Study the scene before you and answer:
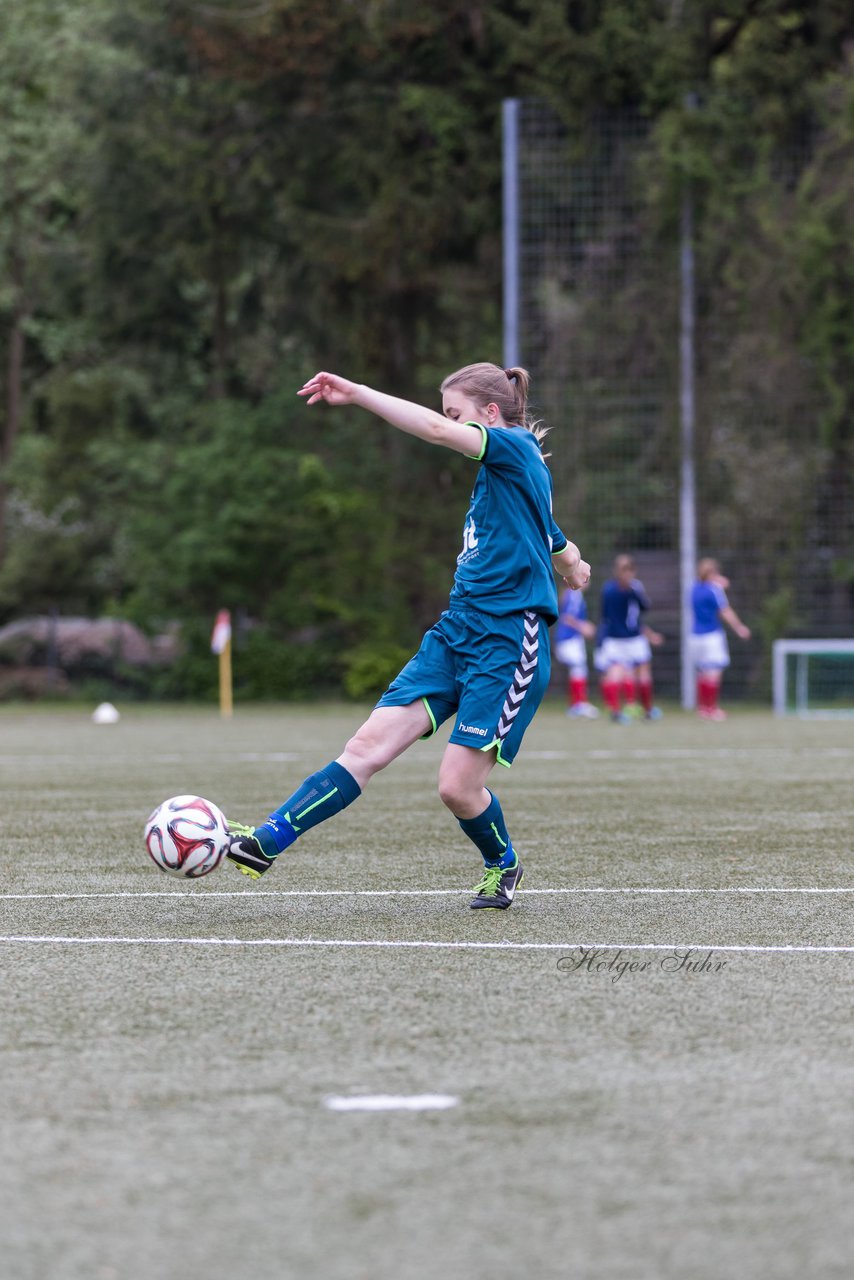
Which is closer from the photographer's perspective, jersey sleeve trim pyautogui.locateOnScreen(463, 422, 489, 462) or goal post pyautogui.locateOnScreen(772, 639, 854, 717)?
jersey sleeve trim pyautogui.locateOnScreen(463, 422, 489, 462)

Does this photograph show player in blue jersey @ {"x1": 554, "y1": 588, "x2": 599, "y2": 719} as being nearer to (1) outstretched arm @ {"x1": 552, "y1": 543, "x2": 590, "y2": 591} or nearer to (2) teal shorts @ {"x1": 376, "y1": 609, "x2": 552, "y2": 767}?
(1) outstretched arm @ {"x1": 552, "y1": 543, "x2": 590, "y2": 591}

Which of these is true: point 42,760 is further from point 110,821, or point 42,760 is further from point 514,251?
point 514,251

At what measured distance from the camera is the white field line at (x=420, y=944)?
5.73 m

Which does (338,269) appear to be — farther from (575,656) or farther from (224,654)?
(575,656)

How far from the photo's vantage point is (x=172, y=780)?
1361 cm

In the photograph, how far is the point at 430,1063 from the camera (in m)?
4.14

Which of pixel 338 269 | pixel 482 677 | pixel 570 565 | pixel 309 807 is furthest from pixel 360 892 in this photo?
pixel 338 269

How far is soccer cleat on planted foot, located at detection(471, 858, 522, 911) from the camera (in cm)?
671

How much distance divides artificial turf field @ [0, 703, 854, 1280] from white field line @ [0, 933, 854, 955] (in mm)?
20

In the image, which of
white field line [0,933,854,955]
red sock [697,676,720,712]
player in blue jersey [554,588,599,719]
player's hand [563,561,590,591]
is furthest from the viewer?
player in blue jersey [554,588,599,719]

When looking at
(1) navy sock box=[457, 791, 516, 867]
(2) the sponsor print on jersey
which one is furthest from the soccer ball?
(2) the sponsor print on jersey

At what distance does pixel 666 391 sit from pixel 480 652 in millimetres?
22826

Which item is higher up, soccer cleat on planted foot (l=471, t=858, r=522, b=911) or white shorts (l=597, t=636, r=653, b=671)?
soccer cleat on planted foot (l=471, t=858, r=522, b=911)

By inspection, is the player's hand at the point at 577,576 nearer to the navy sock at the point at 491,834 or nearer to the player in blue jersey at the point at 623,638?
the navy sock at the point at 491,834
